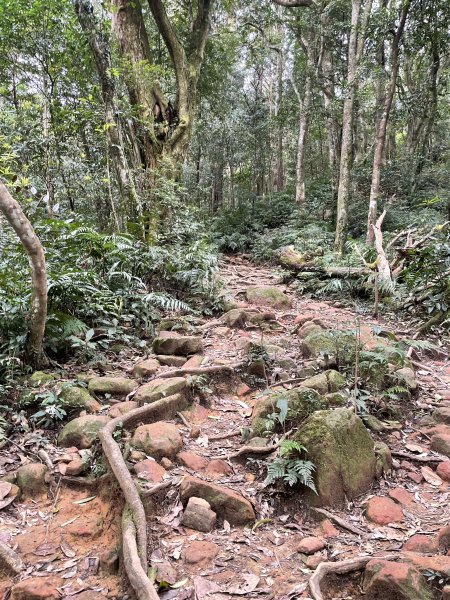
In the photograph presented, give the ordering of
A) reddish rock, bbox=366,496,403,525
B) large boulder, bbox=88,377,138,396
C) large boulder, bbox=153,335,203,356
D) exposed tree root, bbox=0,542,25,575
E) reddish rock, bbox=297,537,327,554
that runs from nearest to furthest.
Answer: exposed tree root, bbox=0,542,25,575 → reddish rock, bbox=297,537,327,554 → reddish rock, bbox=366,496,403,525 → large boulder, bbox=88,377,138,396 → large boulder, bbox=153,335,203,356

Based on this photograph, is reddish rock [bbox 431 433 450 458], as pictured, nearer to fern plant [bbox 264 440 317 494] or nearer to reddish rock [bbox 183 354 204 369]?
fern plant [bbox 264 440 317 494]

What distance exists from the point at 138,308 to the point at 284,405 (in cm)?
325

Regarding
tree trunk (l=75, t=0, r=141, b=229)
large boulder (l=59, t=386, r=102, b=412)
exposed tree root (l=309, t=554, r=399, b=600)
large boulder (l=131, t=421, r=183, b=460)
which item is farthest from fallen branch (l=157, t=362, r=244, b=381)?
tree trunk (l=75, t=0, r=141, b=229)

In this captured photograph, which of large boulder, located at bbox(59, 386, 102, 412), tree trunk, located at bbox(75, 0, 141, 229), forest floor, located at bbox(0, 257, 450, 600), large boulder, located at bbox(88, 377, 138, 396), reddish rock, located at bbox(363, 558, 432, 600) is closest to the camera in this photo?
reddish rock, located at bbox(363, 558, 432, 600)

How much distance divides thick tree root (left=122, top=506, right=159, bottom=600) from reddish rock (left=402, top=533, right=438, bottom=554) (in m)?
1.58

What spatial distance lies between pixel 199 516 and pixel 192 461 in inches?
24.3

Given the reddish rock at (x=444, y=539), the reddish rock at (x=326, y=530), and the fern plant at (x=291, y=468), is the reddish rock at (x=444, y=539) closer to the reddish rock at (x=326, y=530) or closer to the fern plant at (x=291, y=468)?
the reddish rock at (x=326, y=530)

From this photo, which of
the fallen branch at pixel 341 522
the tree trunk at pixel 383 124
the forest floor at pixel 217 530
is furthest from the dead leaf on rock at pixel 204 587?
the tree trunk at pixel 383 124


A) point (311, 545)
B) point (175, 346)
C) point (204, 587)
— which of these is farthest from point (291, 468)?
point (175, 346)

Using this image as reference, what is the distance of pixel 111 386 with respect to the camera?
4457mm

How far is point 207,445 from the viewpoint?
3834 millimetres

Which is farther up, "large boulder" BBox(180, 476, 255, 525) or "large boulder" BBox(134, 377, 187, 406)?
"large boulder" BBox(134, 377, 187, 406)

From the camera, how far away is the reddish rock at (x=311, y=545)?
270 cm

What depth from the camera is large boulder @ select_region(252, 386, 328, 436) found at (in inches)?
150
